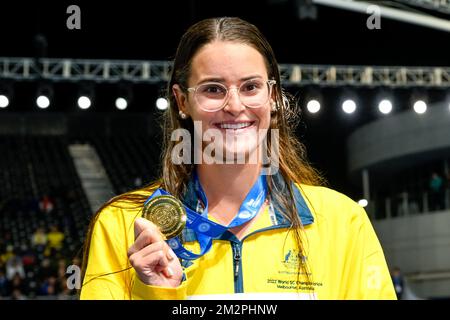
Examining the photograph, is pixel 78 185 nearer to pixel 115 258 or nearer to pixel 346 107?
pixel 346 107

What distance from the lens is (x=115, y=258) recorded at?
161cm

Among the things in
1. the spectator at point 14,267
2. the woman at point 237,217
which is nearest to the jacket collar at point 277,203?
the woman at point 237,217

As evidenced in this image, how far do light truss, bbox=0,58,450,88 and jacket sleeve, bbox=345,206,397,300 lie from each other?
12174mm

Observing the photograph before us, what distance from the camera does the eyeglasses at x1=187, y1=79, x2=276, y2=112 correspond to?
5.25 ft

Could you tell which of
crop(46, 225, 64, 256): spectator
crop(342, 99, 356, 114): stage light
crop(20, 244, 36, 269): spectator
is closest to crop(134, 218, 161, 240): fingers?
crop(342, 99, 356, 114): stage light

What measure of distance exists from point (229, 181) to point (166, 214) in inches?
11.0

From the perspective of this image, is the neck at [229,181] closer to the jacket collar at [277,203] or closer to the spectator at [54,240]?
the jacket collar at [277,203]

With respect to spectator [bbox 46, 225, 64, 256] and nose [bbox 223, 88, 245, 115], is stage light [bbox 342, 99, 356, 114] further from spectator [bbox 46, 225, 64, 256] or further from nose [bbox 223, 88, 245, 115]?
nose [bbox 223, 88, 245, 115]

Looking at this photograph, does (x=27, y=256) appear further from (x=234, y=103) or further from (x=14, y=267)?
(x=234, y=103)

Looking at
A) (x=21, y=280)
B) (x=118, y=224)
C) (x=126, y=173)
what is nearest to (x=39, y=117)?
(x=126, y=173)

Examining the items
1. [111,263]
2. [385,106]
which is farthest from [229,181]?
[385,106]

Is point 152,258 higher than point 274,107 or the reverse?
the reverse

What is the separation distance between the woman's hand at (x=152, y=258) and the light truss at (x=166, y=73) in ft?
40.3
